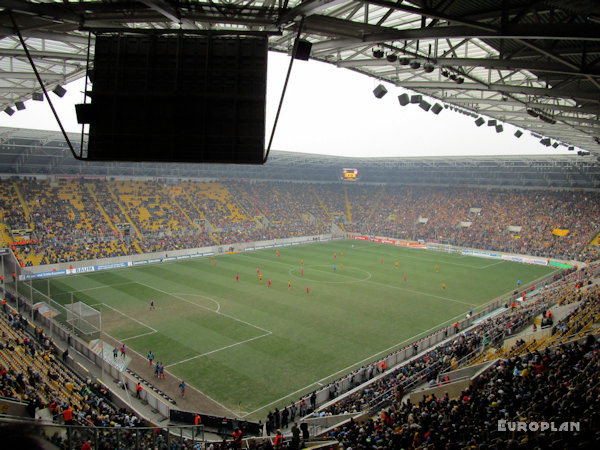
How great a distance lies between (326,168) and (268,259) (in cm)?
3786

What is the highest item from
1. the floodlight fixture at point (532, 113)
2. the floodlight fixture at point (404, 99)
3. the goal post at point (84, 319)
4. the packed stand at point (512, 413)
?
the floodlight fixture at point (532, 113)

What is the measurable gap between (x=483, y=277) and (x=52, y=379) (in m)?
37.6

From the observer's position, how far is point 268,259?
167 feet

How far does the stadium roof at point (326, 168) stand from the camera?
49.6 metres

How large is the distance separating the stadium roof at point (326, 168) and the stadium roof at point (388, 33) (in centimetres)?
2991

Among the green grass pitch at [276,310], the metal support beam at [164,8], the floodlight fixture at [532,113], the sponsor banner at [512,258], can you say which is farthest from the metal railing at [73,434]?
the sponsor banner at [512,258]

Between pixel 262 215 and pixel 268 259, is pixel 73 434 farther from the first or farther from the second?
pixel 262 215

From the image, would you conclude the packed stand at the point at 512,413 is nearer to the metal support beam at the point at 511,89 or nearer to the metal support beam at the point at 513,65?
the metal support beam at the point at 513,65

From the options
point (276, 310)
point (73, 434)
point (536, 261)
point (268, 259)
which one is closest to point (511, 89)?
point (73, 434)

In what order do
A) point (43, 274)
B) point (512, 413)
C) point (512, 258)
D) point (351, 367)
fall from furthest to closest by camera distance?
point (512, 258), point (43, 274), point (351, 367), point (512, 413)

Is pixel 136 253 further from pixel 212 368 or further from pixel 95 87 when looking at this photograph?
pixel 95 87

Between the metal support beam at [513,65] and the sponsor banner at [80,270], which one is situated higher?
the metal support beam at [513,65]

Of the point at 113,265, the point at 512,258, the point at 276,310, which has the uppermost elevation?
the point at 512,258

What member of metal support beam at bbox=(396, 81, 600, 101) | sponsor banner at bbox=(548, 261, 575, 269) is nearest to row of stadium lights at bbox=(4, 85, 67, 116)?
metal support beam at bbox=(396, 81, 600, 101)
